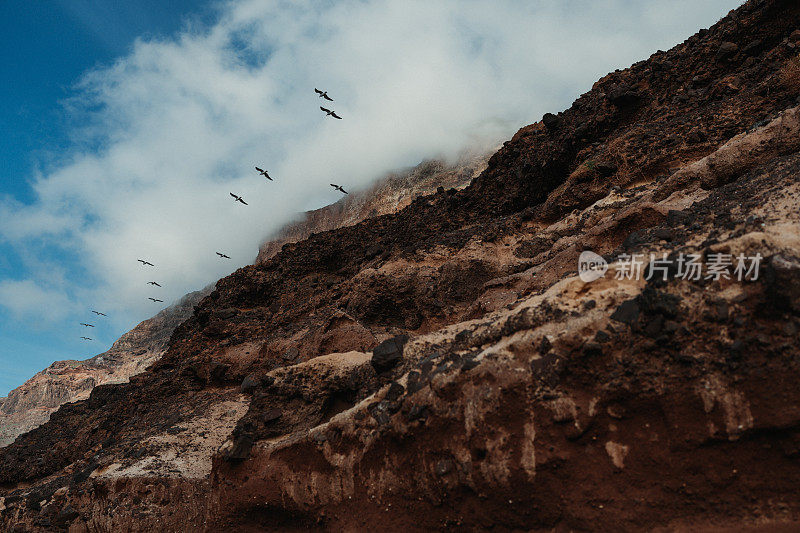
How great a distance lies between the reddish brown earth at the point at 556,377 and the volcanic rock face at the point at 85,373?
3570 centimetres

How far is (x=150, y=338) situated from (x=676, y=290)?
178 feet

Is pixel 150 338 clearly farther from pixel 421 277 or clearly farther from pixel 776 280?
pixel 776 280

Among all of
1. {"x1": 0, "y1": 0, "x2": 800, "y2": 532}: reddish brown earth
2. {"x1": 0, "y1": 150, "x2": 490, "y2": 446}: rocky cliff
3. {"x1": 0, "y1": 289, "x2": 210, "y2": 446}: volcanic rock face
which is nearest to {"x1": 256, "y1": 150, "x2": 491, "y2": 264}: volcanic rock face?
{"x1": 0, "y1": 150, "x2": 490, "y2": 446}: rocky cliff

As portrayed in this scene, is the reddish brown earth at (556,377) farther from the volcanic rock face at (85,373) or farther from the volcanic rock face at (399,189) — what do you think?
the volcanic rock face at (85,373)

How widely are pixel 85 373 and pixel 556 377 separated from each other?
183 ft

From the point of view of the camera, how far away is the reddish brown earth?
371cm

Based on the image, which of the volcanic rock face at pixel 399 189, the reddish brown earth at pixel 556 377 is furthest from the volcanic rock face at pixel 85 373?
the reddish brown earth at pixel 556 377

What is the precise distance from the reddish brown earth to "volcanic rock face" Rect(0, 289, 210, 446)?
35703mm

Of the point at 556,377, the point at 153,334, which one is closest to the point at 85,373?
the point at 153,334

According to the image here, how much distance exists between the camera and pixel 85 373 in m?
46.8

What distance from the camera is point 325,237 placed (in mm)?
19625

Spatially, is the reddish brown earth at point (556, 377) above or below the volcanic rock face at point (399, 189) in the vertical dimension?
below

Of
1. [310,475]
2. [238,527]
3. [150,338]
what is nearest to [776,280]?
[310,475]

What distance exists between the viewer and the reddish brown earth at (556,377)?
371 cm
